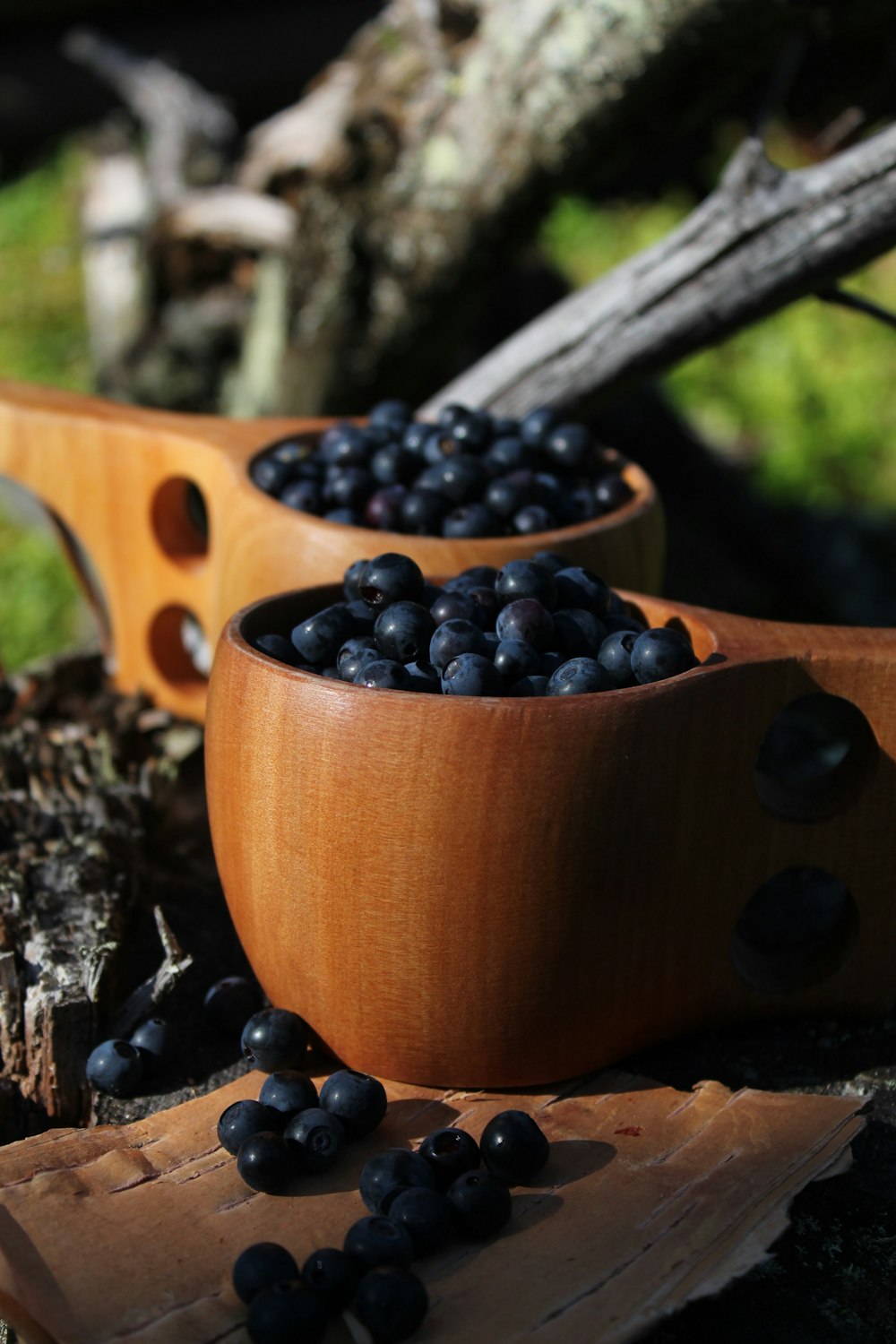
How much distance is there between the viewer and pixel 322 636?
1.45 meters

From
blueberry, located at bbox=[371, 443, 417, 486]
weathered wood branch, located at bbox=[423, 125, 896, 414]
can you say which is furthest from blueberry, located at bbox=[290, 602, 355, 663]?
weathered wood branch, located at bbox=[423, 125, 896, 414]

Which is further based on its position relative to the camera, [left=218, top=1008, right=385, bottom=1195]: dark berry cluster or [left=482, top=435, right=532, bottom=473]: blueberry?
[left=482, top=435, right=532, bottom=473]: blueberry

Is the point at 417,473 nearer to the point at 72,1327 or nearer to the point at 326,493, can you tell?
the point at 326,493

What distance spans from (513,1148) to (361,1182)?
5.7 inches

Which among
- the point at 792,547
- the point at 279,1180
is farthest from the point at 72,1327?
the point at 792,547

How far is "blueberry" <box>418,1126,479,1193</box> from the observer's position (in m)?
1.26

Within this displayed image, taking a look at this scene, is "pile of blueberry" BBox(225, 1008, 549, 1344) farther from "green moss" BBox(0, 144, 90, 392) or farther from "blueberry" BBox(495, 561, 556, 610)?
"green moss" BBox(0, 144, 90, 392)

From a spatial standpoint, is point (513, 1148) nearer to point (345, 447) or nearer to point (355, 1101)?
point (355, 1101)

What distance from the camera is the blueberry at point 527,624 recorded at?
1.40m

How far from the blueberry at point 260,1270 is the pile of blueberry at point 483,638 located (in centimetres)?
53

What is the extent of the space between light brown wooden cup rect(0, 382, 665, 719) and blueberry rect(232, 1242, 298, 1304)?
925mm

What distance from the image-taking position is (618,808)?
1.31m

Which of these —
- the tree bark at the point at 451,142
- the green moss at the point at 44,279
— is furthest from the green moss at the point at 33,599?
the tree bark at the point at 451,142

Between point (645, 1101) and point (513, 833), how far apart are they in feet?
1.16
